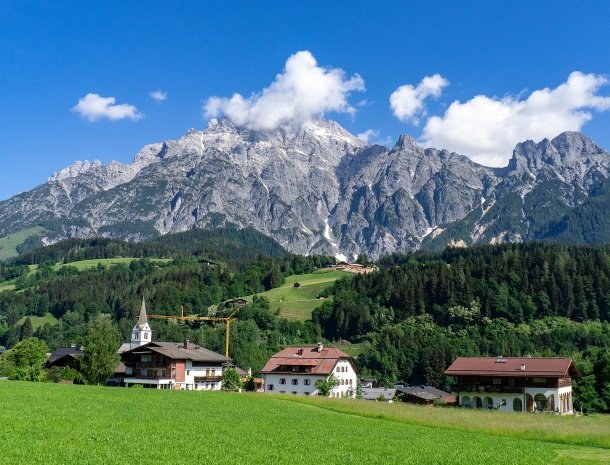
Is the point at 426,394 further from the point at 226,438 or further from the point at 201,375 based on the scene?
the point at 226,438

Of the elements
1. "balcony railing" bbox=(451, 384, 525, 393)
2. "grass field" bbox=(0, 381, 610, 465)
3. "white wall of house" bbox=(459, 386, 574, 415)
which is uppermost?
"grass field" bbox=(0, 381, 610, 465)

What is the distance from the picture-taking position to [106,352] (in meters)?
103

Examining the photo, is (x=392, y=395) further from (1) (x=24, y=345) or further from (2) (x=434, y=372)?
(1) (x=24, y=345)

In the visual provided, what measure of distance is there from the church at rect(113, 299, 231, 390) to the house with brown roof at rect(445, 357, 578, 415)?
47548 mm

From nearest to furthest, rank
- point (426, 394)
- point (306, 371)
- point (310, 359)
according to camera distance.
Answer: point (426, 394) < point (306, 371) < point (310, 359)

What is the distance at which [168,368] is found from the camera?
11650 centimetres

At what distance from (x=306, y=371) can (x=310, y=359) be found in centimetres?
295

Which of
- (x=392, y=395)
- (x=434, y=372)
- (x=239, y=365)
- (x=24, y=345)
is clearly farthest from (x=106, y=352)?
(x=434, y=372)

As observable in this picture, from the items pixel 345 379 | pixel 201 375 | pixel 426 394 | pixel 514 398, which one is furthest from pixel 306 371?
pixel 514 398

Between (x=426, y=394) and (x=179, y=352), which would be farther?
(x=179, y=352)

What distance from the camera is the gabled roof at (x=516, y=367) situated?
330ft

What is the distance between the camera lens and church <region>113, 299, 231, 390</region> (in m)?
116

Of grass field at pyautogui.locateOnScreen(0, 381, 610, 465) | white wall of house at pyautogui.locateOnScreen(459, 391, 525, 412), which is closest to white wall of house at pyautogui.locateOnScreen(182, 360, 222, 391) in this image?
white wall of house at pyautogui.locateOnScreen(459, 391, 525, 412)

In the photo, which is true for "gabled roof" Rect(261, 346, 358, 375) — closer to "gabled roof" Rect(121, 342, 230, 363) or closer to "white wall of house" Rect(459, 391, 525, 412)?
"gabled roof" Rect(121, 342, 230, 363)
